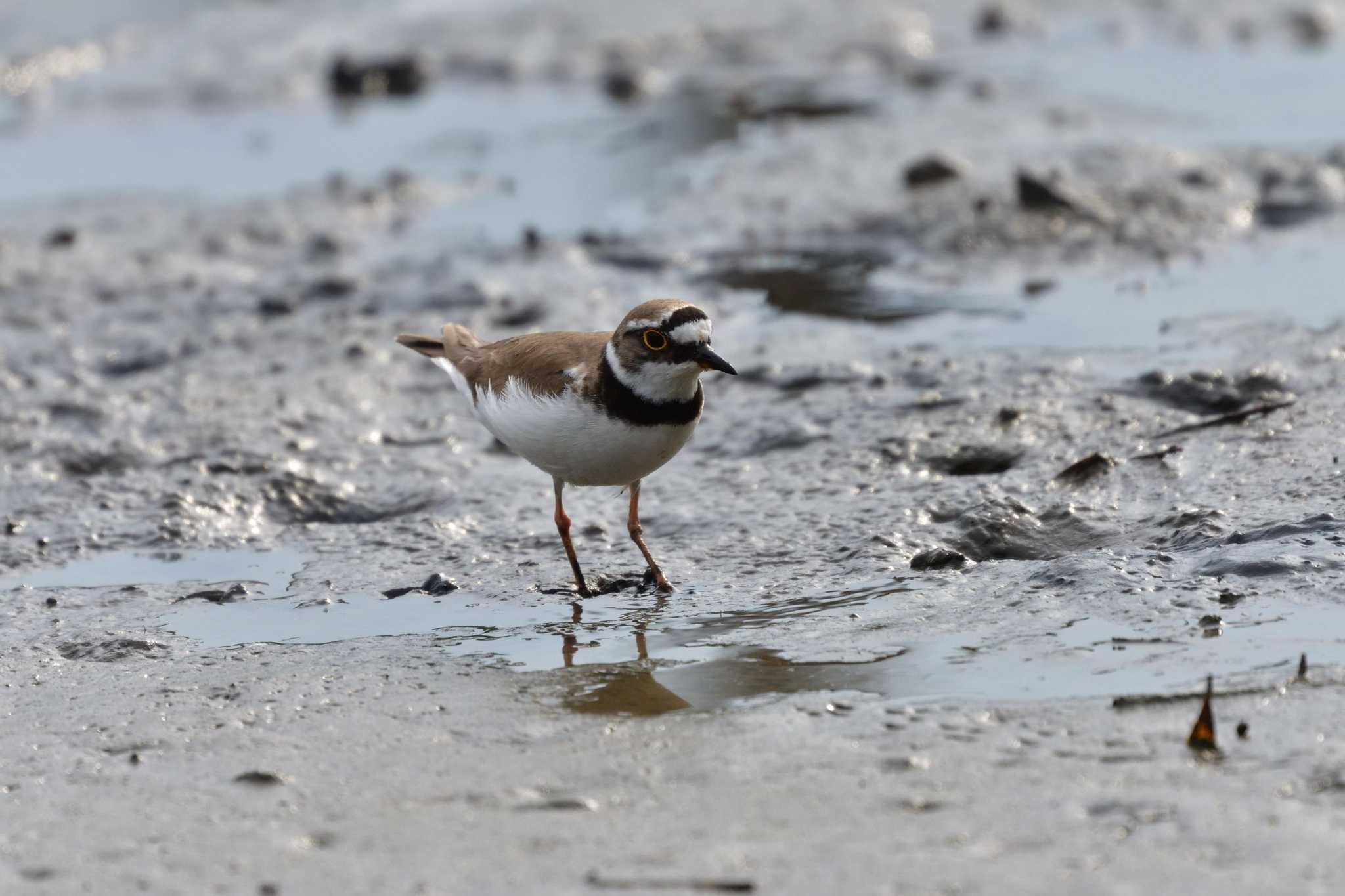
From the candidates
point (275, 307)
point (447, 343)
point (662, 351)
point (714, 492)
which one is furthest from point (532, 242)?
point (662, 351)

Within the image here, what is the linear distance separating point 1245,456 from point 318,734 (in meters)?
3.80

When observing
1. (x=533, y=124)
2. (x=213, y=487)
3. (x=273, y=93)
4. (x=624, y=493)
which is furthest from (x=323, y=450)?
(x=273, y=93)

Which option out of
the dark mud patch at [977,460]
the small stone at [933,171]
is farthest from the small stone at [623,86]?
the dark mud patch at [977,460]

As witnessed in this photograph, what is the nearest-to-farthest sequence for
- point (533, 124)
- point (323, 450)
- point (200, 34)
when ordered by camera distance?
point (323, 450), point (533, 124), point (200, 34)

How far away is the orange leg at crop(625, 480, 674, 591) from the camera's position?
5.95 m

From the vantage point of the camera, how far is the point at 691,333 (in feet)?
19.0

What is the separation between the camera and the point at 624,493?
7.15 meters

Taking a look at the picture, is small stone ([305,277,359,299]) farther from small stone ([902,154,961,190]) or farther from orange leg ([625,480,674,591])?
orange leg ([625,480,674,591])

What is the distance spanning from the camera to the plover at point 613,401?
5816 millimetres

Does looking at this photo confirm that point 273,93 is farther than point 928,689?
Yes

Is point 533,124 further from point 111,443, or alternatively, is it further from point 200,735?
point 200,735

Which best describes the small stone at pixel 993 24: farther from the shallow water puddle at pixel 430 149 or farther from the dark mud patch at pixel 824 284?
the dark mud patch at pixel 824 284

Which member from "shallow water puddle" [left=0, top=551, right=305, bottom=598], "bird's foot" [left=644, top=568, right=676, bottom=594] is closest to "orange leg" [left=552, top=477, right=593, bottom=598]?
"bird's foot" [left=644, top=568, right=676, bottom=594]

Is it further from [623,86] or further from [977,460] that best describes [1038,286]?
[623,86]
